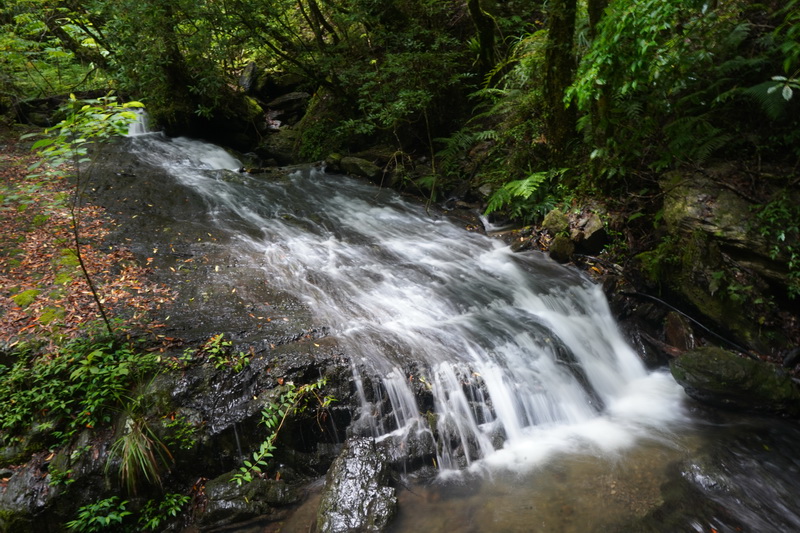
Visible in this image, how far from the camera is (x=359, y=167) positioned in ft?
34.1

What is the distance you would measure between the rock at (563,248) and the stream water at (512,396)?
0.26m

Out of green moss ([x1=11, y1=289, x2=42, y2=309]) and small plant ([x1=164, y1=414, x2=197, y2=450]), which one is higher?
green moss ([x1=11, y1=289, x2=42, y2=309])

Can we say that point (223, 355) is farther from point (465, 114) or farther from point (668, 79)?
point (465, 114)

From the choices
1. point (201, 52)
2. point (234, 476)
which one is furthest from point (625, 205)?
point (201, 52)

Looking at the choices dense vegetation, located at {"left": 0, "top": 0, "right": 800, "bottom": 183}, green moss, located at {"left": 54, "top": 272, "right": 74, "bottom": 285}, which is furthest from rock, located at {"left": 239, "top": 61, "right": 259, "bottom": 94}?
green moss, located at {"left": 54, "top": 272, "right": 74, "bottom": 285}

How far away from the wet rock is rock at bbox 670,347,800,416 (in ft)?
15.2

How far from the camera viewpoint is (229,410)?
13.2ft

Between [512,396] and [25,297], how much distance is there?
19.1 feet

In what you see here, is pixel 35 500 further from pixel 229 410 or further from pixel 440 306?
pixel 440 306

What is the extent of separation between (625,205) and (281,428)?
5.89 m

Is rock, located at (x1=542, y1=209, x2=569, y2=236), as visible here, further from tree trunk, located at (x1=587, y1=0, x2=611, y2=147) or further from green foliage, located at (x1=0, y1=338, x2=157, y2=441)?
green foliage, located at (x1=0, y1=338, x2=157, y2=441)

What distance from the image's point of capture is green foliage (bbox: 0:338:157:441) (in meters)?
3.74

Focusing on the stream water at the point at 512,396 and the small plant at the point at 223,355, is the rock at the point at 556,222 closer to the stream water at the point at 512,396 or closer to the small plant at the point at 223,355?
the stream water at the point at 512,396

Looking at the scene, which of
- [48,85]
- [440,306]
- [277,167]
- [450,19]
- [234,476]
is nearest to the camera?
[234,476]
